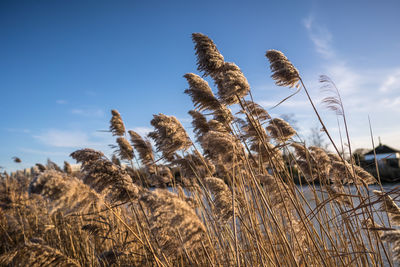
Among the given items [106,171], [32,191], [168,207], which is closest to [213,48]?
[106,171]

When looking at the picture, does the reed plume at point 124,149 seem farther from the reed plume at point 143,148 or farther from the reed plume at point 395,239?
the reed plume at point 395,239

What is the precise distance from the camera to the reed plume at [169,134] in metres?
2.24

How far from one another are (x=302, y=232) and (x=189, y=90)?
65.6 inches

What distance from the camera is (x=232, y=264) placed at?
2.37m

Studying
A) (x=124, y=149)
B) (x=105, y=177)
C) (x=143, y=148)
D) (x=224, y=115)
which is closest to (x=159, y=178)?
(x=143, y=148)

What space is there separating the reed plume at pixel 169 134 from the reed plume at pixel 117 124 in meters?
2.14

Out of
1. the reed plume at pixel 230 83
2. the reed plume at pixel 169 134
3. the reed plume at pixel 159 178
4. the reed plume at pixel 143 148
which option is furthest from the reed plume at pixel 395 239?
the reed plume at pixel 143 148

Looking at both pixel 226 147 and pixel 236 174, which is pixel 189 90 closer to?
pixel 226 147

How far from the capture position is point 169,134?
2246 mm

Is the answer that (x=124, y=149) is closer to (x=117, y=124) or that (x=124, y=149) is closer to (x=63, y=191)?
(x=117, y=124)

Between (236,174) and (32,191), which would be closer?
(32,191)

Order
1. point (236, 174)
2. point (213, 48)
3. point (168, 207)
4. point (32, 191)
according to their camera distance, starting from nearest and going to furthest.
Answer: point (168, 207)
point (32, 191)
point (213, 48)
point (236, 174)

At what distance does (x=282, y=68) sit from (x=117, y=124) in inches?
122

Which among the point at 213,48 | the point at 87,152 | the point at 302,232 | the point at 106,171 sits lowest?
the point at 302,232
